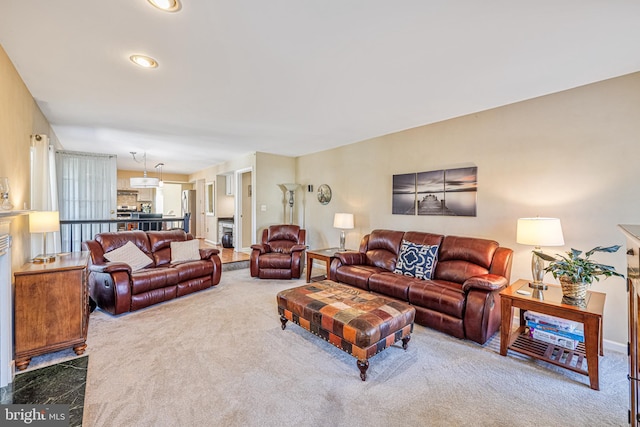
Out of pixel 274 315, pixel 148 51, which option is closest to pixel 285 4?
pixel 148 51

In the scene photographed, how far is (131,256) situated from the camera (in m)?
3.78

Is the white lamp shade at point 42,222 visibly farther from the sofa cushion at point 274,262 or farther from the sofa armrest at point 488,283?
the sofa armrest at point 488,283

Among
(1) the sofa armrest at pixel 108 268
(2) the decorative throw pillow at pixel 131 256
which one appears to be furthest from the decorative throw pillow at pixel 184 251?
(1) the sofa armrest at pixel 108 268

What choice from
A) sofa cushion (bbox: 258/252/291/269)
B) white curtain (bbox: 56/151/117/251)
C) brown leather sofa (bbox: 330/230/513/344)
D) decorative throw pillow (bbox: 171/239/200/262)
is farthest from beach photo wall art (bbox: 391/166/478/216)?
white curtain (bbox: 56/151/117/251)

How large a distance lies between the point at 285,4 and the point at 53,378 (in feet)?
10.2

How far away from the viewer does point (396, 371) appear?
7.18ft

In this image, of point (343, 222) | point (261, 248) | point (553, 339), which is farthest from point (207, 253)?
point (553, 339)

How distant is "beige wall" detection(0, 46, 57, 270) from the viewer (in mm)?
2178

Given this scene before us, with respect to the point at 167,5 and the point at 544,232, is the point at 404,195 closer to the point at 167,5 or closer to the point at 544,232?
the point at 544,232

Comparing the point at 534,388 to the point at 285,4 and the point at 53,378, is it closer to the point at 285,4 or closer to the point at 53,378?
the point at 285,4

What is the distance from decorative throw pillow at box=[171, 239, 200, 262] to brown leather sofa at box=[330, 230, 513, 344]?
221cm

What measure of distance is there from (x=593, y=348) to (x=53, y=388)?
3917mm

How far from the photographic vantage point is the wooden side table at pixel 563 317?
1992 millimetres

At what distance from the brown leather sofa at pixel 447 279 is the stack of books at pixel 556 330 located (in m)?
0.30
